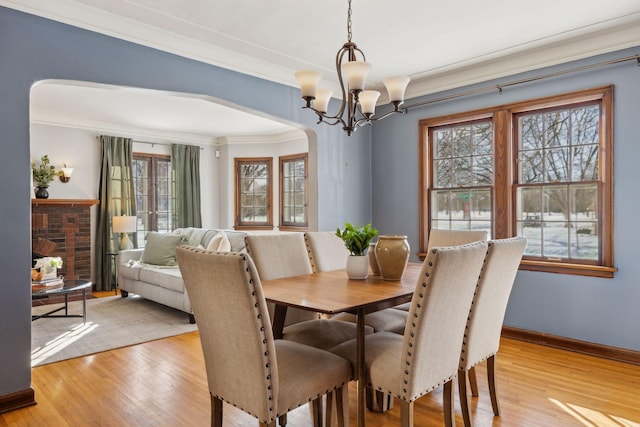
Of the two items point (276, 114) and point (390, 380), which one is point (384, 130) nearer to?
point (276, 114)

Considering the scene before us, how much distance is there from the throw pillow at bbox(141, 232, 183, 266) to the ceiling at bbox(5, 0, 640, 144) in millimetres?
2722

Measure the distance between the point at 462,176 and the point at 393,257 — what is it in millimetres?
2202

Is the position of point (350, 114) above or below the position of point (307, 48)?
below

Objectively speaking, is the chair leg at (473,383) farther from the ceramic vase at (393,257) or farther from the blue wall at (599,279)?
the blue wall at (599,279)

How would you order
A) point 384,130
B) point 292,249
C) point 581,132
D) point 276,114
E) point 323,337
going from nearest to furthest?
1. point 323,337
2. point 292,249
3. point 581,132
4. point 276,114
5. point 384,130

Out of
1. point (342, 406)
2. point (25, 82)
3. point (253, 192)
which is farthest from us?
point (253, 192)

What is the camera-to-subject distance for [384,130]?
487 cm

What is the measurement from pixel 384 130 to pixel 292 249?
2.57 metres

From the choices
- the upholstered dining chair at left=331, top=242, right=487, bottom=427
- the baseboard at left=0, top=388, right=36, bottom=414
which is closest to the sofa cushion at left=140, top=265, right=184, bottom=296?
the baseboard at left=0, top=388, right=36, bottom=414

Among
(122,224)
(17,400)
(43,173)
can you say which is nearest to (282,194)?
(122,224)

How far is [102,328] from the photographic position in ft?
14.0

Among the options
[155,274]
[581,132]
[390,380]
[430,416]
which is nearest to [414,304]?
[390,380]

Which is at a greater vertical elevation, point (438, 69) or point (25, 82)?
point (438, 69)

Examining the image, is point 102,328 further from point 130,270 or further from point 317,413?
point 317,413
